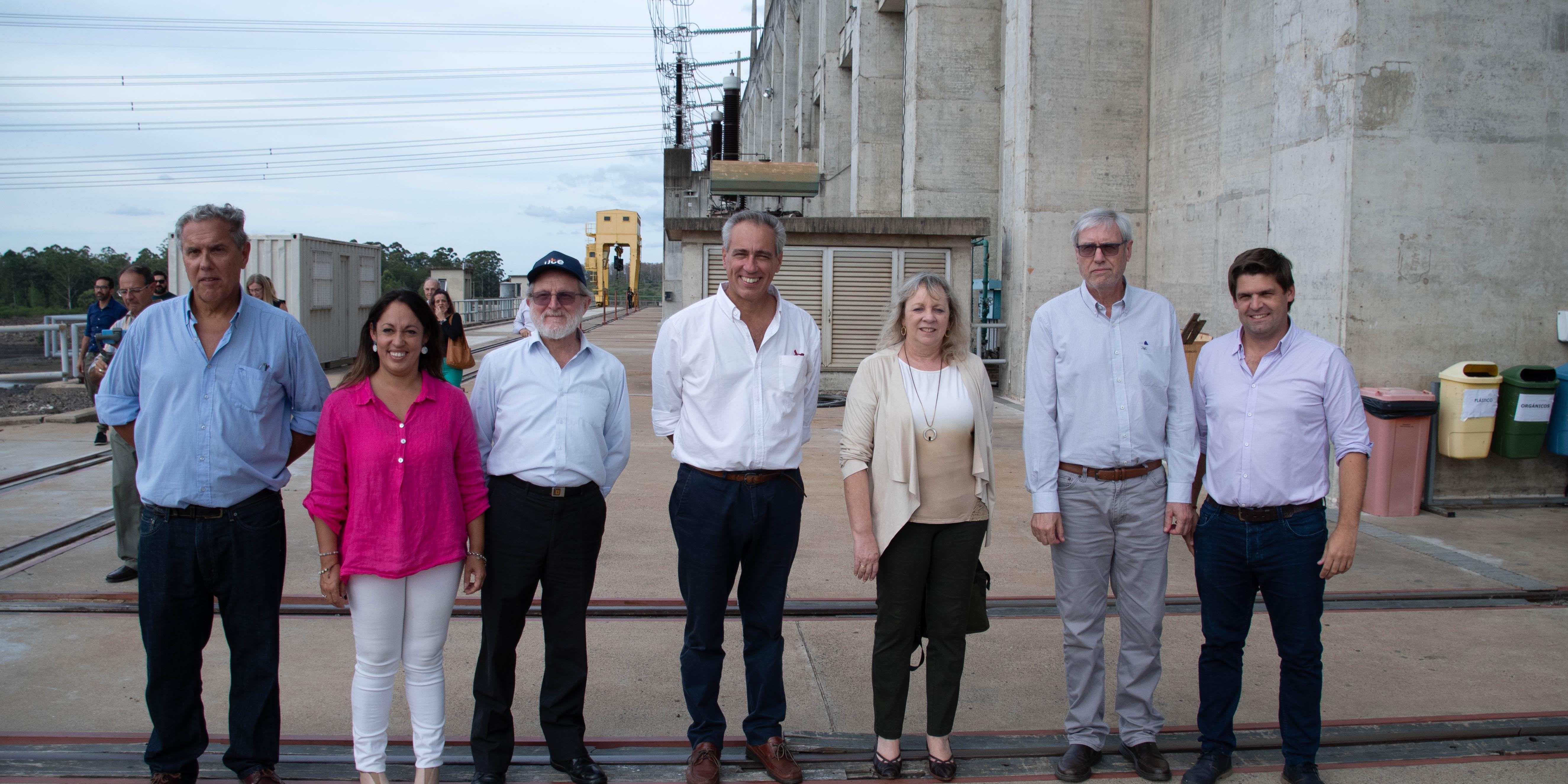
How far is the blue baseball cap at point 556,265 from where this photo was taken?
3.63 meters

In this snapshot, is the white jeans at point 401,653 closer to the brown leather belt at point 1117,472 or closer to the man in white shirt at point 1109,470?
the man in white shirt at point 1109,470

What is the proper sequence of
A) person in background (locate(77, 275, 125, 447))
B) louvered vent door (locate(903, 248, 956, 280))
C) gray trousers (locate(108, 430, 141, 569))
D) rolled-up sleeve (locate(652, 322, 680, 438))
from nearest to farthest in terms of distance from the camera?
1. rolled-up sleeve (locate(652, 322, 680, 438))
2. gray trousers (locate(108, 430, 141, 569))
3. person in background (locate(77, 275, 125, 447))
4. louvered vent door (locate(903, 248, 956, 280))

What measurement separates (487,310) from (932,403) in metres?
37.4

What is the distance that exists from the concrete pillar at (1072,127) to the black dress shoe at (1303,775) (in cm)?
1100

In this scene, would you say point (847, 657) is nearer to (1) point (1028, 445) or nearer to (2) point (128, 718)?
(1) point (1028, 445)

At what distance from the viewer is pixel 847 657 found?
4.93 meters

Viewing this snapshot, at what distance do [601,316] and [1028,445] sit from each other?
42847 millimetres

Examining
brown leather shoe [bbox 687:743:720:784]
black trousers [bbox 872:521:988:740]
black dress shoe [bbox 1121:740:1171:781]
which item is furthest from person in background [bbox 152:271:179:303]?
black dress shoe [bbox 1121:740:1171:781]

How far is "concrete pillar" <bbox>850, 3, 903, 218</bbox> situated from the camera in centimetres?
2147

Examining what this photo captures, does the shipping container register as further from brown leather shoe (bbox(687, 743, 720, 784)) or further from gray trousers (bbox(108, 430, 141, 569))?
brown leather shoe (bbox(687, 743, 720, 784))

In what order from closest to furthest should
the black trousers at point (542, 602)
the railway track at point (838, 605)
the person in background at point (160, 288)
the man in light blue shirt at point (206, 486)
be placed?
1. the man in light blue shirt at point (206, 486)
2. the black trousers at point (542, 602)
3. the railway track at point (838, 605)
4. the person in background at point (160, 288)

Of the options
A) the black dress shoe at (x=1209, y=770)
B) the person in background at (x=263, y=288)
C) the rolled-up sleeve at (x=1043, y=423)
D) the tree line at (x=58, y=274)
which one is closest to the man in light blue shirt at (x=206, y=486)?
the rolled-up sleeve at (x=1043, y=423)

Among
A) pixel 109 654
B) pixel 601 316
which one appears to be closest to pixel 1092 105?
pixel 109 654

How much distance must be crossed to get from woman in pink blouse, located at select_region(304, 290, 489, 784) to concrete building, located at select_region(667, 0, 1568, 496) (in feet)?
24.3
